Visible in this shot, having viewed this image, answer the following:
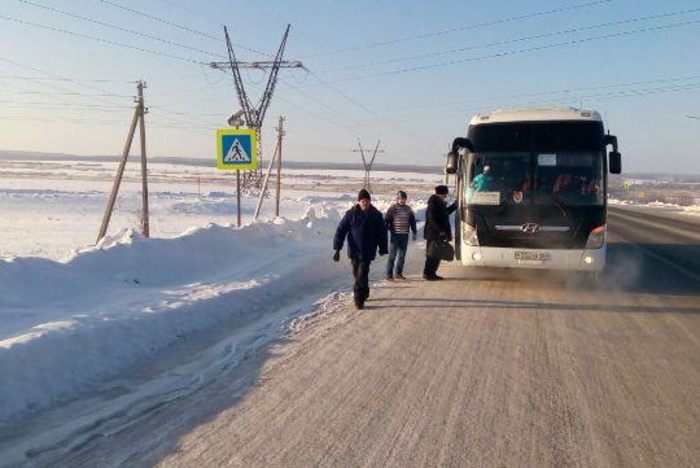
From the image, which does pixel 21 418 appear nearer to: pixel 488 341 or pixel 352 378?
pixel 352 378

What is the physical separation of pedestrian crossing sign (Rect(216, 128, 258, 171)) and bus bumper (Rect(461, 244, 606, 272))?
5.57 m

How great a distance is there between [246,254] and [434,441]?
355 inches

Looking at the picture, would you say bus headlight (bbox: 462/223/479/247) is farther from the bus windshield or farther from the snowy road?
the snowy road

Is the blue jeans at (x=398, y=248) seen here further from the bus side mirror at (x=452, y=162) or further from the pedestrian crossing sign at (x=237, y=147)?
the pedestrian crossing sign at (x=237, y=147)

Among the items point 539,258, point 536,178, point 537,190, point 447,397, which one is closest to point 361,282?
point 539,258

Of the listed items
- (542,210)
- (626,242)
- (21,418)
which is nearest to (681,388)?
(542,210)

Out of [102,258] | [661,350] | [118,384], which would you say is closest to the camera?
[118,384]

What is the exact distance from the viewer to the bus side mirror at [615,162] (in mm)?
9771

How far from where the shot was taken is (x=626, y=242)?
728 inches

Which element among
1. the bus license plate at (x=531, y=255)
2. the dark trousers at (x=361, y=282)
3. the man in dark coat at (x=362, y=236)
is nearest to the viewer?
the dark trousers at (x=361, y=282)

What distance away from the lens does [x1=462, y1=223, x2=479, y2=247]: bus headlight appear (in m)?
10.1

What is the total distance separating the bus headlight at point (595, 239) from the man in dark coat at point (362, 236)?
12.0 ft

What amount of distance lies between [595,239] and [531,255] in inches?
42.5

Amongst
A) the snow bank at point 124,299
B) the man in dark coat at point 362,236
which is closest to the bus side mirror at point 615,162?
the man in dark coat at point 362,236
